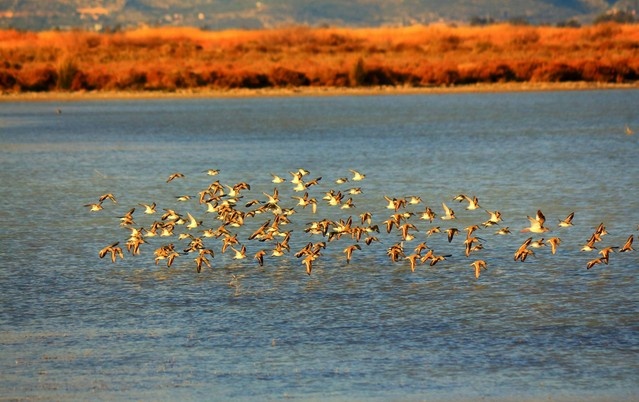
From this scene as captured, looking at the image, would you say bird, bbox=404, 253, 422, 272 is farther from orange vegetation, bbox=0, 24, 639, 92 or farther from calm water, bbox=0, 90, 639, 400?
orange vegetation, bbox=0, 24, 639, 92

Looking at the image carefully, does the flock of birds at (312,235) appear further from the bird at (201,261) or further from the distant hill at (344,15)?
the distant hill at (344,15)

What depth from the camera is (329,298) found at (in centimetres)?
1416

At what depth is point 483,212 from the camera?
20922mm

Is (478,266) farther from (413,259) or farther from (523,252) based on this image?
(523,252)

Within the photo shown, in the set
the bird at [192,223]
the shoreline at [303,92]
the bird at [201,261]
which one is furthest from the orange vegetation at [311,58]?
the bird at [201,261]

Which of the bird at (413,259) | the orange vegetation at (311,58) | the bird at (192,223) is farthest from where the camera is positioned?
the orange vegetation at (311,58)

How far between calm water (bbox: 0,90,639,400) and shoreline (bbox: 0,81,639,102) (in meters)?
32.5

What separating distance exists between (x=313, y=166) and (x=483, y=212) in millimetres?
9449

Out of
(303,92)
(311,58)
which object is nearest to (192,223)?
(303,92)

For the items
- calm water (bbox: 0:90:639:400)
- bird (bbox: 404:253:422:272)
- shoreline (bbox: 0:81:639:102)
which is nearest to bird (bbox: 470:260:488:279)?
calm water (bbox: 0:90:639:400)

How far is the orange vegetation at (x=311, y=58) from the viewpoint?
64.7m

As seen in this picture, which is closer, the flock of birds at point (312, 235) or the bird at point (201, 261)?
the bird at point (201, 261)

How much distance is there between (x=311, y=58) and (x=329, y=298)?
64007 millimetres

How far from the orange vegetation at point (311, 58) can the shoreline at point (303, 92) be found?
1.83 feet
